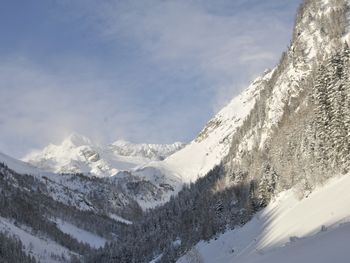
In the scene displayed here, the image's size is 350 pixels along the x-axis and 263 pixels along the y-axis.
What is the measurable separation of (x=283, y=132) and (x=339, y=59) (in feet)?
133

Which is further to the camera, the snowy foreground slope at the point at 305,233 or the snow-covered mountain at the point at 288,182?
the snow-covered mountain at the point at 288,182

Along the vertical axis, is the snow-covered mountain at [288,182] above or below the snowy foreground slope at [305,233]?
above

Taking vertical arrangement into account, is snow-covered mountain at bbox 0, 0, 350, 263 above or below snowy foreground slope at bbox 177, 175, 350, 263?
above

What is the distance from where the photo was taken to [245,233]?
76500 millimetres

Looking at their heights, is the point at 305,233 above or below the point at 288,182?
below

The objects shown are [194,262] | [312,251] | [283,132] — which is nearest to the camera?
[312,251]

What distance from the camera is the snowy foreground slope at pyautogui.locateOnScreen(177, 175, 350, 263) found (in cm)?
2014

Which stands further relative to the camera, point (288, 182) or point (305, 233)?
point (288, 182)

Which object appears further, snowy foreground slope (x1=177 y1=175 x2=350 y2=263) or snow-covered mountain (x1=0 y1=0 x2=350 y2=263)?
snow-covered mountain (x1=0 y1=0 x2=350 y2=263)

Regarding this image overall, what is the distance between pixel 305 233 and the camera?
37.2m

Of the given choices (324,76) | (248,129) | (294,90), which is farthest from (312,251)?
(248,129)

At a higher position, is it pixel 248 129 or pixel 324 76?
pixel 248 129

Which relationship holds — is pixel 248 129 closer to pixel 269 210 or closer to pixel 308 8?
pixel 308 8

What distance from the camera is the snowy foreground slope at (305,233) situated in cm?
2014
